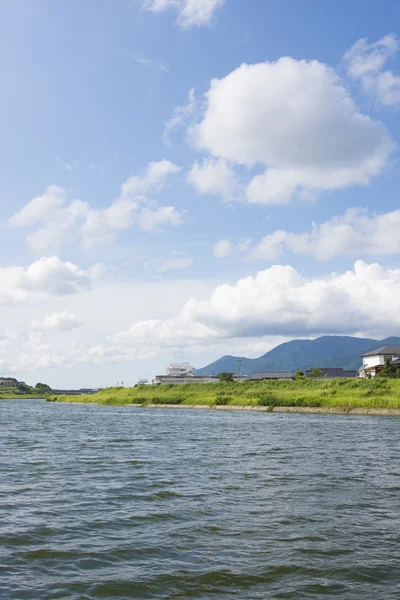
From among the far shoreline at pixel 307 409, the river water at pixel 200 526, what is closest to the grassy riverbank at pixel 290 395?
the far shoreline at pixel 307 409

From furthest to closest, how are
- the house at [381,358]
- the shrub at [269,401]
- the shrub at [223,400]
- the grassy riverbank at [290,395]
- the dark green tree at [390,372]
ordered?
1. the house at [381,358]
2. the dark green tree at [390,372]
3. the shrub at [223,400]
4. the shrub at [269,401]
5. the grassy riverbank at [290,395]

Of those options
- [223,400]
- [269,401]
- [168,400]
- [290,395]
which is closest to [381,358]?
[290,395]

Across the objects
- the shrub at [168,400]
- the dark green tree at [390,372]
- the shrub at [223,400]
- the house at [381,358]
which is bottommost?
the shrub at [168,400]

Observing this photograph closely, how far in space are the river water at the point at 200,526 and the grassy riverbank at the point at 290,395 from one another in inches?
1830

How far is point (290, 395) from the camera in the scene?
89688mm

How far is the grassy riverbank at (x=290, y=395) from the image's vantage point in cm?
7481

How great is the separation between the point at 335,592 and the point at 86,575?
5355 millimetres

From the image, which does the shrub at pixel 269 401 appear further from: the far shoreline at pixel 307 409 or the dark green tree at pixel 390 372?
the dark green tree at pixel 390 372

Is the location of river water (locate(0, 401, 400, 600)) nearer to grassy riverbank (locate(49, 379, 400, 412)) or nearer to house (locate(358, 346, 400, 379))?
grassy riverbank (locate(49, 379, 400, 412))

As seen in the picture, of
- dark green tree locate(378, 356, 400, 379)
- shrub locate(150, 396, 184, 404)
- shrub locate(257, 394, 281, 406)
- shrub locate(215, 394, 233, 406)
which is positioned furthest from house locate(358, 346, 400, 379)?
shrub locate(257, 394, 281, 406)

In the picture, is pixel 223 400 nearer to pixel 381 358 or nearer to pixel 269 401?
pixel 269 401

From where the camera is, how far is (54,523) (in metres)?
15.1

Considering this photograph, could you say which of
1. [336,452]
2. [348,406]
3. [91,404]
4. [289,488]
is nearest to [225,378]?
[91,404]

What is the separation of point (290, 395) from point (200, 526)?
77481 millimetres
